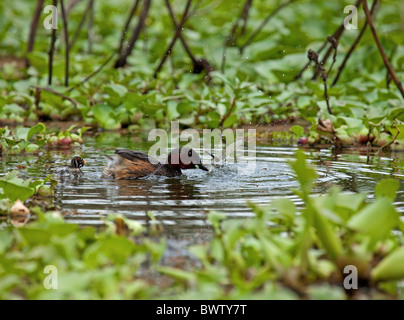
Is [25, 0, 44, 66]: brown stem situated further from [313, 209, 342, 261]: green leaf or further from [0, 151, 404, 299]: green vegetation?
[313, 209, 342, 261]: green leaf

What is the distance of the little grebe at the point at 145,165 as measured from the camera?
581cm

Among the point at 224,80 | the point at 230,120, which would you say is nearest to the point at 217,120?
the point at 230,120

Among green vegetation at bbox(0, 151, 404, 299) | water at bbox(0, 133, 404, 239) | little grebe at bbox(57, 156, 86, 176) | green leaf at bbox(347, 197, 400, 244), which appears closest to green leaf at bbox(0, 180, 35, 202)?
water at bbox(0, 133, 404, 239)

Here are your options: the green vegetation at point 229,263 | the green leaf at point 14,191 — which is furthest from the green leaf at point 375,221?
the green leaf at point 14,191

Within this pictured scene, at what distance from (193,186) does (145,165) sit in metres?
0.85

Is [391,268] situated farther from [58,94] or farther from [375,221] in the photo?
[58,94]

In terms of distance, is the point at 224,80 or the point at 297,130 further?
the point at 224,80

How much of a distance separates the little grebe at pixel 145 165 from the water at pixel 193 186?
0.10 m

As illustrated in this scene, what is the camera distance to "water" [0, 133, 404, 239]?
4109mm

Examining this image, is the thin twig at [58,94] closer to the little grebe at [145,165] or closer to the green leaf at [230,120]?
the green leaf at [230,120]

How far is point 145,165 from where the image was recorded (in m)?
6.02

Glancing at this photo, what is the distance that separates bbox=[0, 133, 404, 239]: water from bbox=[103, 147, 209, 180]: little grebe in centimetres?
10
